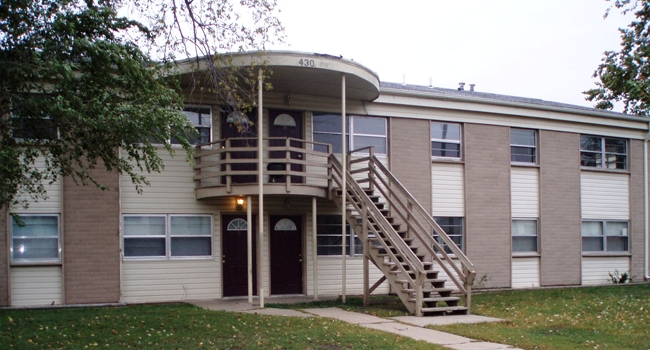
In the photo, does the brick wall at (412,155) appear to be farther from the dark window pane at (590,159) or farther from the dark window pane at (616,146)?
the dark window pane at (616,146)

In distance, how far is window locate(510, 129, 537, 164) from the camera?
68.4 feet

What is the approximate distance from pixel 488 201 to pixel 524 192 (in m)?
1.52

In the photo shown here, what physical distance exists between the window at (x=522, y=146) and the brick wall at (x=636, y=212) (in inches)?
170

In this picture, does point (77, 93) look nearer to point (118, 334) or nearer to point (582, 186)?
point (118, 334)

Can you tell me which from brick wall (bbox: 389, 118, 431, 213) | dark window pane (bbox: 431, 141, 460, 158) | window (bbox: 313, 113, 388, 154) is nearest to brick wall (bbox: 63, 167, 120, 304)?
window (bbox: 313, 113, 388, 154)

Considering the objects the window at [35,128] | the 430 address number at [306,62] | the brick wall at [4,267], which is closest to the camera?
the window at [35,128]

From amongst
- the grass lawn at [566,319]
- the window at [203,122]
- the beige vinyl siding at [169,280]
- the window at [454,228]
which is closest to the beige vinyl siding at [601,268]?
the grass lawn at [566,319]

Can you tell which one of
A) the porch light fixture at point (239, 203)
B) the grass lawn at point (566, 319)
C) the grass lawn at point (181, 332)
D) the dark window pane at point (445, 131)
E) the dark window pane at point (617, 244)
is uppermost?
the dark window pane at point (445, 131)

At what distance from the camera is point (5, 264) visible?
576 inches

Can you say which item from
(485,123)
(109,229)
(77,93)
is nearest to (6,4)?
(77,93)

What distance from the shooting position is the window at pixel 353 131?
18.2 meters

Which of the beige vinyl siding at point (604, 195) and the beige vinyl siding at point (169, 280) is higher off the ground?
the beige vinyl siding at point (604, 195)

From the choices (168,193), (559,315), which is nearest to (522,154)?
(559,315)

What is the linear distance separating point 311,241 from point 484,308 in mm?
4885
